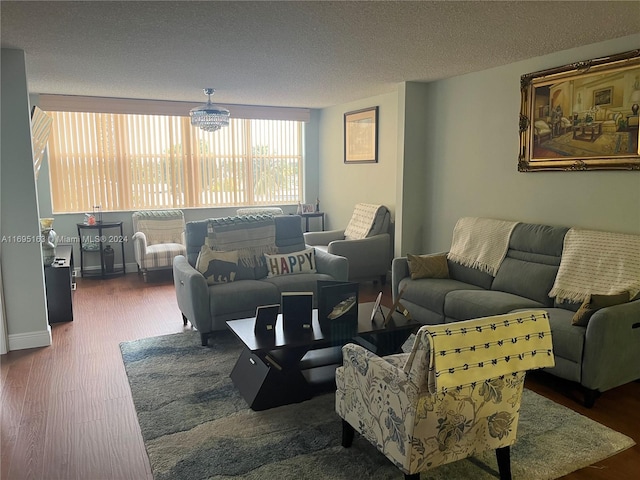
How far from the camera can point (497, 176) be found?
4.52 metres

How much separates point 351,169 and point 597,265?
157 inches

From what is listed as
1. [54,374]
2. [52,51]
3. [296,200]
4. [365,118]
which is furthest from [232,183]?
[54,374]

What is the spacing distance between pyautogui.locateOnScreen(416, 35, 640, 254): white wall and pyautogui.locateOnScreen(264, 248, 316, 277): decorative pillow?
55.0 inches

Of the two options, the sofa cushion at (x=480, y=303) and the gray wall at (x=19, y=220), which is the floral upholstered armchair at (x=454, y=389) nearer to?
the sofa cushion at (x=480, y=303)

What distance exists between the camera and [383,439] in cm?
214

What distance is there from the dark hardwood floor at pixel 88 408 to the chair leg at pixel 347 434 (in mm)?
961

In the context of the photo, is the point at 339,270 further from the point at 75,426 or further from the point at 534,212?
the point at 75,426

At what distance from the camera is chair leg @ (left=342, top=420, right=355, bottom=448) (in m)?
2.49

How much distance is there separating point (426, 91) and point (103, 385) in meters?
4.16

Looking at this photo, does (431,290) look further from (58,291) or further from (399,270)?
(58,291)

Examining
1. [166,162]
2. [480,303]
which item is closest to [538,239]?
[480,303]

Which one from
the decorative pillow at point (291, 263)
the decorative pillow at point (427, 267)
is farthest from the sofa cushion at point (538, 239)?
the decorative pillow at point (291, 263)

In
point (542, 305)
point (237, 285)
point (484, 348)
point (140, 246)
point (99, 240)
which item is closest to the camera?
point (484, 348)

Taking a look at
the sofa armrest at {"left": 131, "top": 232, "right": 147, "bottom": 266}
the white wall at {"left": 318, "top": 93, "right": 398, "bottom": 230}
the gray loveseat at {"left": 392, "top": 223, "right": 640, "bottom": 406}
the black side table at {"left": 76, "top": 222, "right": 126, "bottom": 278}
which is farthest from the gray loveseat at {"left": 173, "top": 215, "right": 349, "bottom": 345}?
the black side table at {"left": 76, "top": 222, "right": 126, "bottom": 278}
